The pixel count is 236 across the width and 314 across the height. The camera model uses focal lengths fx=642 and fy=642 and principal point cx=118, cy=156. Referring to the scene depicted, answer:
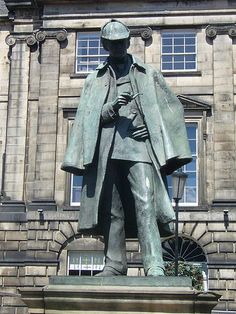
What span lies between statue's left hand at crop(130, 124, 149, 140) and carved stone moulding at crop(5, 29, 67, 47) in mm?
19585

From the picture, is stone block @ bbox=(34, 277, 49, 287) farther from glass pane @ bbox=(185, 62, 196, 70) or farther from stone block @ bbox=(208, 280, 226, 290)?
glass pane @ bbox=(185, 62, 196, 70)

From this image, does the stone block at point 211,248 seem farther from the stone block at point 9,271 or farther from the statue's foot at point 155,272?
the statue's foot at point 155,272

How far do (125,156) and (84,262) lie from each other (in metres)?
17.8

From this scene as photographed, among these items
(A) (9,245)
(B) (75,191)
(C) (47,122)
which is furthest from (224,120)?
(A) (9,245)

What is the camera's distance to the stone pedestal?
5.11m

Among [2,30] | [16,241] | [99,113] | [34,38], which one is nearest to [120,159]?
[99,113]

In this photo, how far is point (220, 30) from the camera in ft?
80.1

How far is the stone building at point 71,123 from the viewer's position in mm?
22891

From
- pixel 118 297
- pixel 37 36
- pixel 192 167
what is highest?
pixel 37 36

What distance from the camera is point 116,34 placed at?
619cm

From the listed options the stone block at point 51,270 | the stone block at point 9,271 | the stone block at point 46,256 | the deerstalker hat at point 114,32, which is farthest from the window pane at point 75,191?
the deerstalker hat at point 114,32

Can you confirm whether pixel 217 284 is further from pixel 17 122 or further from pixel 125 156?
pixel 125 156

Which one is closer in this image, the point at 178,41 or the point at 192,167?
the point at 192,167

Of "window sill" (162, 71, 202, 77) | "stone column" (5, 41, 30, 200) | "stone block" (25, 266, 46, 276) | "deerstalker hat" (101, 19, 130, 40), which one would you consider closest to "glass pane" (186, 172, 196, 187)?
"window sill" (162, 71, 202, 77)
